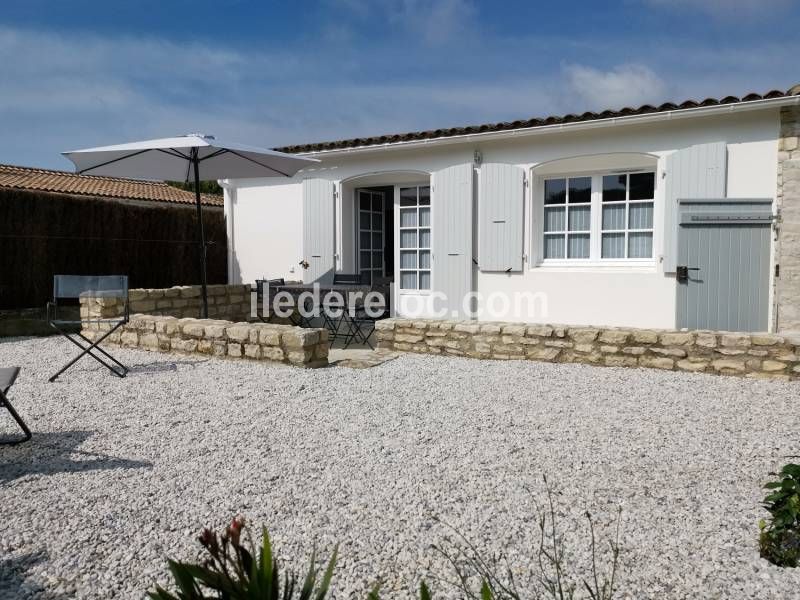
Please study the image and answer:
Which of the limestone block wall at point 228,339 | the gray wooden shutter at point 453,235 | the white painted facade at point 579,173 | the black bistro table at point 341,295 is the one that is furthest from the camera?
the gray wooden shutter at point 453,235

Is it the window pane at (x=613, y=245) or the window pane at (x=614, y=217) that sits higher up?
the window pane at (x=614, y=217)

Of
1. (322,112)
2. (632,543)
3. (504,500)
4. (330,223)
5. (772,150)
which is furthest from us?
(322,112)

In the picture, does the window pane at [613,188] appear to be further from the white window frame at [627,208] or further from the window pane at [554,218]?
the window pane at [554,218]

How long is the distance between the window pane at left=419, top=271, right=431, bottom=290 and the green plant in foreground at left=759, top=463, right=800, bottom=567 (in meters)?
6.70

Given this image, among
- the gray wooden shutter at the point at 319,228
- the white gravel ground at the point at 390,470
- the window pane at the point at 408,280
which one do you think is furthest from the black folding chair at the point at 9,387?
the window pane at the point at 408,280

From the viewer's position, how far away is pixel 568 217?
7773 mm

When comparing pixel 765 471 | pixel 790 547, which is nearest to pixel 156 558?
pixel 790 547

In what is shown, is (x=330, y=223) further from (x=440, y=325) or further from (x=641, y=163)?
(x=641, y=163)

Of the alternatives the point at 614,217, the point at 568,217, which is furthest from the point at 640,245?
the point at 568,217

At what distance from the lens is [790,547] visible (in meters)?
2.22

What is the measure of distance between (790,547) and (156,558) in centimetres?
244

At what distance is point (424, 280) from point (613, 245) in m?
2.75

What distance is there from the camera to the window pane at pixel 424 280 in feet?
29.0

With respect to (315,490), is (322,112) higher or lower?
higher
